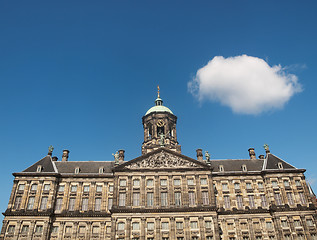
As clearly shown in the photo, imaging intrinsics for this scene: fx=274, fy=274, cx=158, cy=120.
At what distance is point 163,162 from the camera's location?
140 feet

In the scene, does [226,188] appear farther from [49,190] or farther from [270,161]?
[49,190]

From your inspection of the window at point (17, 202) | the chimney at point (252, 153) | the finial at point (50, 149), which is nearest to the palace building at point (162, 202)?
the window at point (17, 202)

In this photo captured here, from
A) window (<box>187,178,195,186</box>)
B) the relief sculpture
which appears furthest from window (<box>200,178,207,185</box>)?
the relief sculpture

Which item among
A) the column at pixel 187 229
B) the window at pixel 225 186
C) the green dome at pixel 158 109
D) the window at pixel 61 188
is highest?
the green dome at pixel 158 109

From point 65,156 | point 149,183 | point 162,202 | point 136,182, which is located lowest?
point 162,202

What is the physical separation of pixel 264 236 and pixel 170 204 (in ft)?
47.8

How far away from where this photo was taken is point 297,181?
43.4 meters

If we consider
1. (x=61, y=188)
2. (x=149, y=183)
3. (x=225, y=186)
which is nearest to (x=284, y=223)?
(x=225, y=186)

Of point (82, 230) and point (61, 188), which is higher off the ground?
point (61, 188)

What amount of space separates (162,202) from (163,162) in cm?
612

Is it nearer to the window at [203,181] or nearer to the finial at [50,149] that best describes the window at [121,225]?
the window at [203,181]

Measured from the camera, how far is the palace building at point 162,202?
127 feet

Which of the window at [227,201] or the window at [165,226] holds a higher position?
the window at [227,201]

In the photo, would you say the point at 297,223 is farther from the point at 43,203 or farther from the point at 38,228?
the point at 43,203
